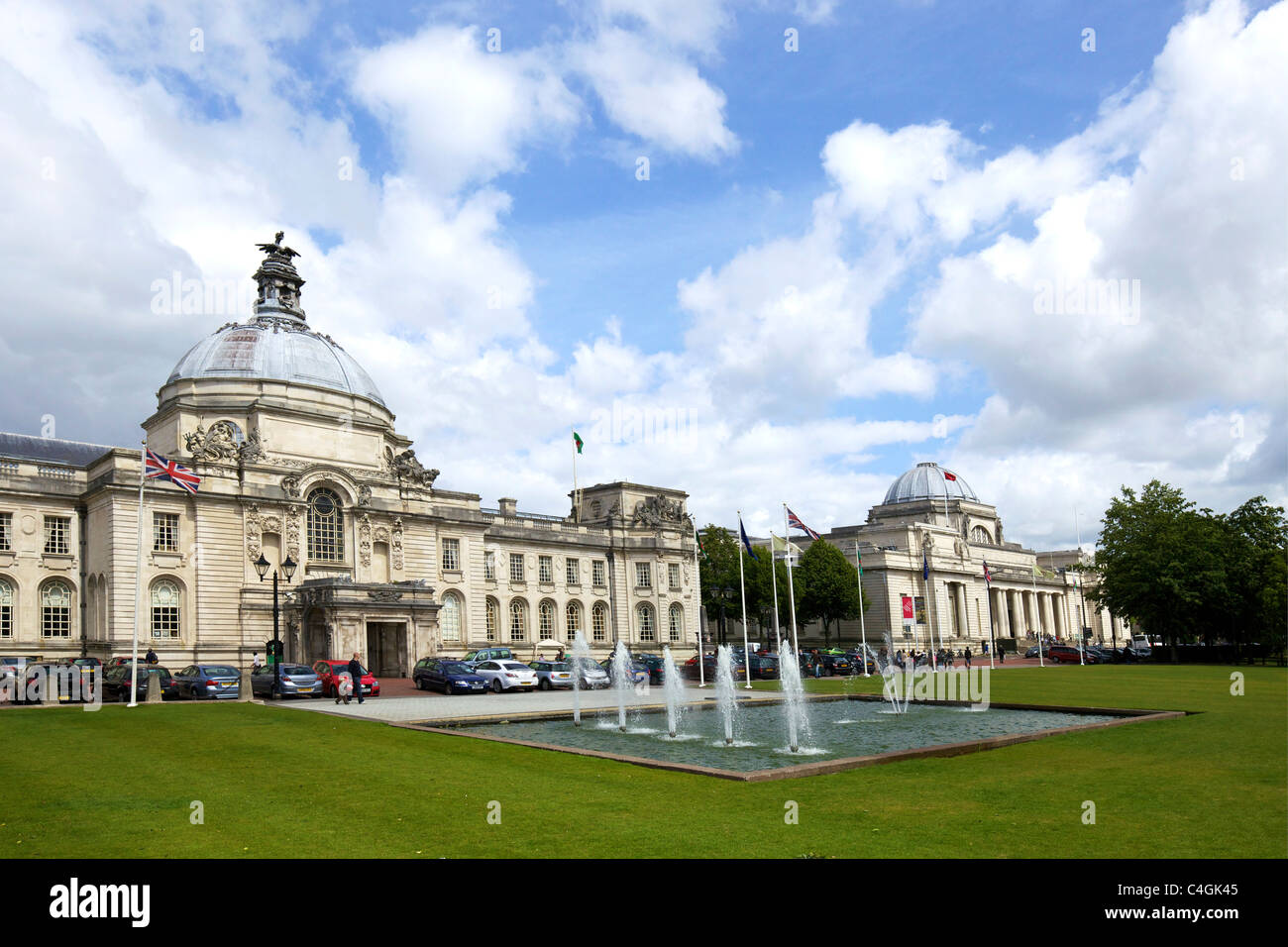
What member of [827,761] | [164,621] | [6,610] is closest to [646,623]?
[164,621]

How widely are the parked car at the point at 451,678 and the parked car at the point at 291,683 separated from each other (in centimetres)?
540

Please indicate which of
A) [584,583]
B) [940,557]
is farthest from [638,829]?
[940,557]

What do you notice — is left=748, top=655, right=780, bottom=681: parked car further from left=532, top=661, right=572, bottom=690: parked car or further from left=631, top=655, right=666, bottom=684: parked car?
left=532, top=661, right=572, bottom=690: parked car

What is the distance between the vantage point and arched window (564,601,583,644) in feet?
254

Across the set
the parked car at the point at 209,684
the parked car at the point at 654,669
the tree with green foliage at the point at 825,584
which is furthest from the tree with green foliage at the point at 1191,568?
the parked car at the point at 209,684

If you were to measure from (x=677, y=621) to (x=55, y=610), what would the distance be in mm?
45978

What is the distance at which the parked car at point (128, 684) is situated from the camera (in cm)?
3709

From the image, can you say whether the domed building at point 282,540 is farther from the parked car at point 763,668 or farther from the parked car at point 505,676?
the parked car at point 763,668

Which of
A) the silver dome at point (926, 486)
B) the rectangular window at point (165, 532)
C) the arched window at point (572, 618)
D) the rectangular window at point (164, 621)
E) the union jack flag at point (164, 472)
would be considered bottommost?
the arched window at point (572, 618)

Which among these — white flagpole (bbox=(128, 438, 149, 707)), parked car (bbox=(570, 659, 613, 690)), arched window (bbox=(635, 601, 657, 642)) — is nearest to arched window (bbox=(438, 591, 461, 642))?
arched window (bbox=(635, 601, 657, 642))

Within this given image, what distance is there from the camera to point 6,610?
169 feet

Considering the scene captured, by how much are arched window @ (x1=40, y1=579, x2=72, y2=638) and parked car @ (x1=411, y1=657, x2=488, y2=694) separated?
22.8m
